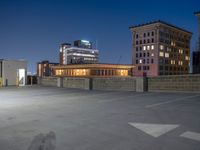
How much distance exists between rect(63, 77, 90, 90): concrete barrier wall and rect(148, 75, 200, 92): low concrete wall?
315 inches

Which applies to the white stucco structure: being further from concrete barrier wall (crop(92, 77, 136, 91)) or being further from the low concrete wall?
the low concrete wall

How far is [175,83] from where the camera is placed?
844 inches

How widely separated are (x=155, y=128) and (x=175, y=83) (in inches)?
588

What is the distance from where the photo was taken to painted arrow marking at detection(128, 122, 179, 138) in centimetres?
698

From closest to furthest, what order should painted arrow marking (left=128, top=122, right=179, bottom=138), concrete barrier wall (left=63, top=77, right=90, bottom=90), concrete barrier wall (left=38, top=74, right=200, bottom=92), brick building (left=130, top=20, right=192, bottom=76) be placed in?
painted arrow marking (left=128, top=122, right=179, bottom=138) → concrete barrier wall (left=38, top=74, right=200, bottom=92) → concrete barrier wall (left=63, top=77, right=90, bottom=90) → brick building (left=130, top=20, right=192, bottom=76)

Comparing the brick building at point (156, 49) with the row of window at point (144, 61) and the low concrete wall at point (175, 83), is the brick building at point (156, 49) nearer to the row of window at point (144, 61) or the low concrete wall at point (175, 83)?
the row of window at point (144, 61)

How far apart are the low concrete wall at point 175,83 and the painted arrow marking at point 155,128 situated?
45.4 feet

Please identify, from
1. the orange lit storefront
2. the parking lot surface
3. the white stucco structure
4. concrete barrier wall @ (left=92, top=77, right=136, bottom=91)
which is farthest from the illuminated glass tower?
the parking lot surface

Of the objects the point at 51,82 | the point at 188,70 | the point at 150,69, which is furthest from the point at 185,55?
the point at 51,82

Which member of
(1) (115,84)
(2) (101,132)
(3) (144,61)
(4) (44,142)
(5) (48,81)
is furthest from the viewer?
(3) (144,61)

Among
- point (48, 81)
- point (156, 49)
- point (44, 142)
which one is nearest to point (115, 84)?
point (48, 81)

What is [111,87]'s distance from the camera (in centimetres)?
2609

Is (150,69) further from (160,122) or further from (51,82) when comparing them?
(160,122)

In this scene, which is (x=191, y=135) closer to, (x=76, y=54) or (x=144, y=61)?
(x=144, y=61)
